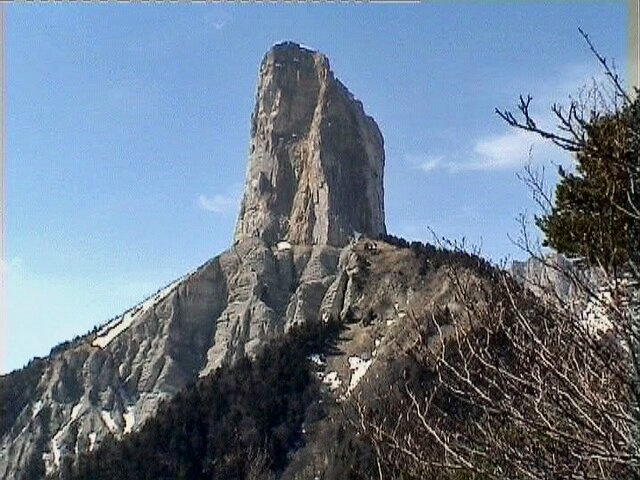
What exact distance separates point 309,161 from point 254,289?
822 inches

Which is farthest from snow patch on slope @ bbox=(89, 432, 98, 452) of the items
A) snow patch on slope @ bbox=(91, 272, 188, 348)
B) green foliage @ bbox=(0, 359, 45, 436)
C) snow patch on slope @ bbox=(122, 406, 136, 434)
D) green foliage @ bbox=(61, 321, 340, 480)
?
snow patch on slope @ bbox=(91, 272, 188, 348)

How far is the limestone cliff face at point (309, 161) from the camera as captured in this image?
118938 mm

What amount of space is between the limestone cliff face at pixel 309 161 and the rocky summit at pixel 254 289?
0.14 meters

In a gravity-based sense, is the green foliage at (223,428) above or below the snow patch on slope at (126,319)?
below

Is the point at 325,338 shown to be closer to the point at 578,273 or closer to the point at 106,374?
the point at 106,374

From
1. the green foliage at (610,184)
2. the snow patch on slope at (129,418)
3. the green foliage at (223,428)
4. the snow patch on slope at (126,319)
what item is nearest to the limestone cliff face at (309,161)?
the snow patch on slope at (126,319)

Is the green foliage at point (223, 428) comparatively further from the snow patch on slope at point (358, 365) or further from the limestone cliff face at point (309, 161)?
the limestone cliff face at point (309, 161)

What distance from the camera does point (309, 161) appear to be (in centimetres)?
12112

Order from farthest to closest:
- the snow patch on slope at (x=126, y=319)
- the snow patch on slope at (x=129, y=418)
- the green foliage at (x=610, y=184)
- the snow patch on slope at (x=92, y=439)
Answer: the snow patch on slope at (x=126, y=319) → the snow patch on slope at (x=129, y=418) → the snow patch on slope at (x=92, y=439) → the green foliage at (x=610, y=184)

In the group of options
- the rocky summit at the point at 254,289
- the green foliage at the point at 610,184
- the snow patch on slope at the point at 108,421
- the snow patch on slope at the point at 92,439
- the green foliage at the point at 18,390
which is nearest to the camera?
the green foliage at the point at 610,184

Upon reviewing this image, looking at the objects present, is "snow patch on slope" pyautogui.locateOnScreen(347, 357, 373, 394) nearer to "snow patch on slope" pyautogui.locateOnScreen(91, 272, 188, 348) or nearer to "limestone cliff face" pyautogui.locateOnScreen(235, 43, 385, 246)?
"limestone cliff face" pyautogui.locateOnScreen(235, 43, 385, 246)

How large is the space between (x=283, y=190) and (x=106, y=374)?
33.7 m

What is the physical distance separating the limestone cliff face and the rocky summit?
142 mm

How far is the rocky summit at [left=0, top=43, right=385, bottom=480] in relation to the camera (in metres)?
103
